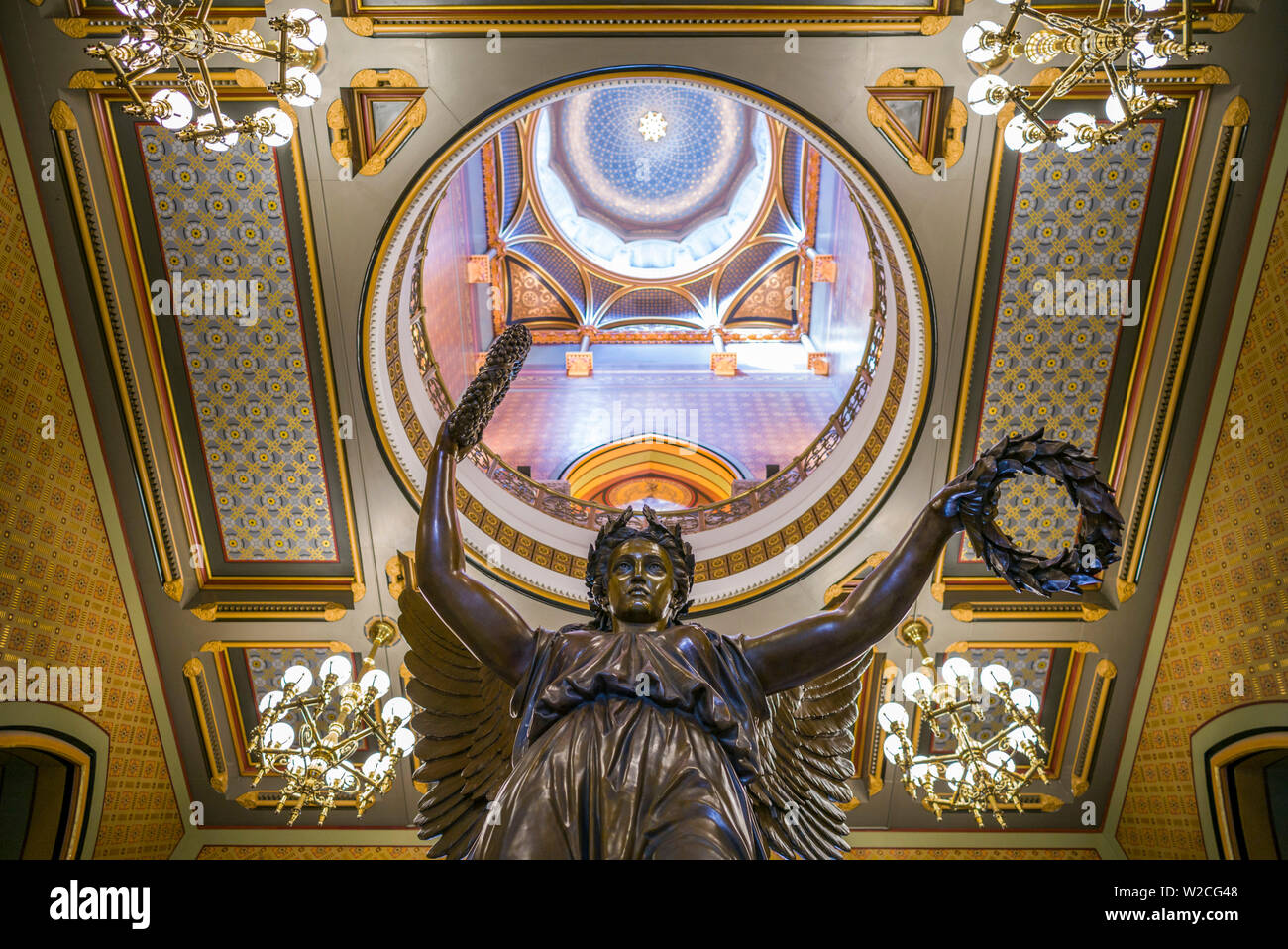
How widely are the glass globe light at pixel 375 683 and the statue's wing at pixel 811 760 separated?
423 cm

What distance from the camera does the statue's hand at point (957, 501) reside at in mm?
2439

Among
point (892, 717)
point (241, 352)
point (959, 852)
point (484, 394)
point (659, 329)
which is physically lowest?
point (959, 852)

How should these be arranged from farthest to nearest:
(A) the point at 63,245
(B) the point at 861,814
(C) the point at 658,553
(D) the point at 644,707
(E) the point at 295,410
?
1. (B) the point at 861,814
2. (E) the point at 295,410
3. (A) the point at 63,245
4. (C) the point at 658,553
5. (D) the point at 644,707

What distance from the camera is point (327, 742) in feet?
19.5

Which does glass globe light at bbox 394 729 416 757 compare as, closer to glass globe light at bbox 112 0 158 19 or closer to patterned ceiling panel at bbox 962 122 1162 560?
glass globe light at bbox 112 0 158 19

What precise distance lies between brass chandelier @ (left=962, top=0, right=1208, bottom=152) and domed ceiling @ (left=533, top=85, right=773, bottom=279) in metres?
9.26

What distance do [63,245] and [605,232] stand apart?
9690mm

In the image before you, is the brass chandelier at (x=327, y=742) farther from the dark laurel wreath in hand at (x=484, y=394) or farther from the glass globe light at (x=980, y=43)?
the glass globe light at (x=980, y=43)

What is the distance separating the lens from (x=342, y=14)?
5.54 m

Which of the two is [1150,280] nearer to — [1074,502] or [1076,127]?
[1076,127]

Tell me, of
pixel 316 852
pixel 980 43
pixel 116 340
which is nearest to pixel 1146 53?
pixel 980 43

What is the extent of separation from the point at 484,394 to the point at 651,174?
12778 millimetres

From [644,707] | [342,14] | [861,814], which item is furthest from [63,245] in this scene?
[861,814]
